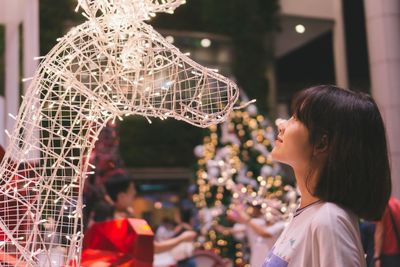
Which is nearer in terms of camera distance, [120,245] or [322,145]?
[322,145]

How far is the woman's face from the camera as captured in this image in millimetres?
1146

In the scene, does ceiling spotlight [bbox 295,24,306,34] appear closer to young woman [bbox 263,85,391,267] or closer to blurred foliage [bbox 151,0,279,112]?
blurred foliage [bbox 151,0,279,112]

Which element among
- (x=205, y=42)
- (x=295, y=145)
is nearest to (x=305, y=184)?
(x=295, y=145)

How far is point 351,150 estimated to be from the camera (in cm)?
108

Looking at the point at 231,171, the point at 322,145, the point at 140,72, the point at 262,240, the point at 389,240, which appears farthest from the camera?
the point at 231,171

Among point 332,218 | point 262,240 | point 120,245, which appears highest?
point 332,218

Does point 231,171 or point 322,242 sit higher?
point 231,171

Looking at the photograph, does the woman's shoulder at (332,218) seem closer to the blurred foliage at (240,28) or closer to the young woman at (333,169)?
the young woman at (333,169)

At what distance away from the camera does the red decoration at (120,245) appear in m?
1.66

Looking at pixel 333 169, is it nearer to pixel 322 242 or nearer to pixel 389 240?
pixel 322 242

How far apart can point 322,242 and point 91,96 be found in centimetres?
53

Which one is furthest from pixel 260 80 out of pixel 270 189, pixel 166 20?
pixel 270 189

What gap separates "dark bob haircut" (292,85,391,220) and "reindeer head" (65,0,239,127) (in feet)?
0.68

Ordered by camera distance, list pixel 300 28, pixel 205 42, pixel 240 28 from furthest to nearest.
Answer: pixel 205 42 < pixel 240 28 < pixel 300 28
